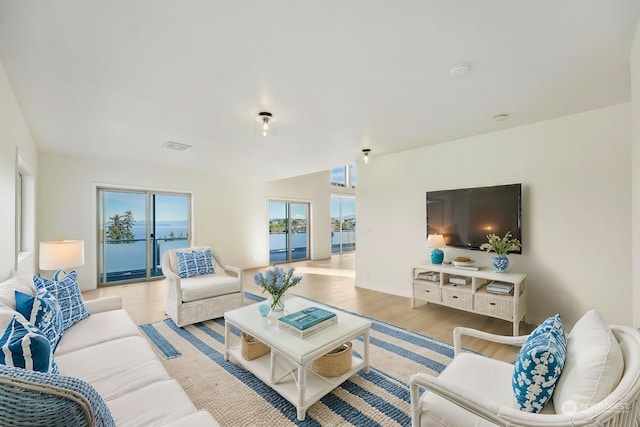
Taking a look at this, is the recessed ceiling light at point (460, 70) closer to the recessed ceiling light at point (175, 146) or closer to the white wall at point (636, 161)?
the white wall at point (636, 161)

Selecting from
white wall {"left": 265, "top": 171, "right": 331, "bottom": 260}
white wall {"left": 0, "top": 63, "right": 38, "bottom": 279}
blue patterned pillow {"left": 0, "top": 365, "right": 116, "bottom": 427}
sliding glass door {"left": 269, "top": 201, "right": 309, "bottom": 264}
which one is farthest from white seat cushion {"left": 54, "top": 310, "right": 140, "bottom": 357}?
white wall {"left": 265, "top": 171, "right": 331, "bottom": 260}

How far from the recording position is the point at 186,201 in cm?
608

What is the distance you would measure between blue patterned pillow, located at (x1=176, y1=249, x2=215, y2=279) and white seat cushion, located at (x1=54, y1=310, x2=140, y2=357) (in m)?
1.26

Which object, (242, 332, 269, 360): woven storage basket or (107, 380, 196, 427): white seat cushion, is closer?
(107, 380, 196, 427): white seat cushion

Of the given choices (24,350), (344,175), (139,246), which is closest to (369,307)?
(24,350)

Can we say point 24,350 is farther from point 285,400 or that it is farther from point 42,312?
point 285,400

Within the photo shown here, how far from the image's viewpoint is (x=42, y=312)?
5.20 feet

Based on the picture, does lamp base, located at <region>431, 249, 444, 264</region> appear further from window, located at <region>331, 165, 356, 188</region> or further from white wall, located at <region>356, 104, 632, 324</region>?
window, located at <region>331, 165, 356, 188</region>

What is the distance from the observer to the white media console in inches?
118

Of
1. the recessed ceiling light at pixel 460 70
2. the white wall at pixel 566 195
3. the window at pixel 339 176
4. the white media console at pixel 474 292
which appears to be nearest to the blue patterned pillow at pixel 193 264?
the white media console at pixel 474 292

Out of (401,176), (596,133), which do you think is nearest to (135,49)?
(401,176)

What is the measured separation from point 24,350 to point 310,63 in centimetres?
209

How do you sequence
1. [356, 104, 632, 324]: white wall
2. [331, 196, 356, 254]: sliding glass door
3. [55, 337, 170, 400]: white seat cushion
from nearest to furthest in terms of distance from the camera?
[55, 337, 170, 400]: white seat cushion, [356, 104, 632, 324]: white wall, [331, 196, 356, 254]: sliding glass door

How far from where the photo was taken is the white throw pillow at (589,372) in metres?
0.96
